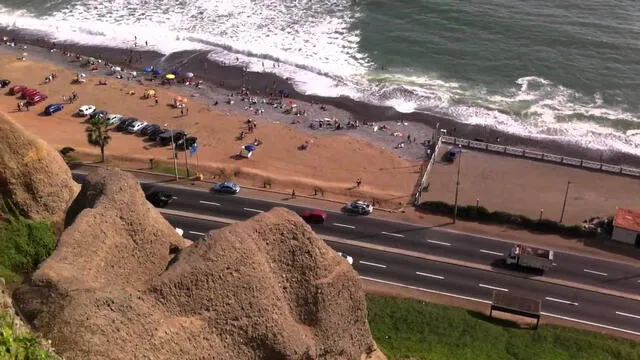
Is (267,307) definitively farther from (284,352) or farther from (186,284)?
(186,284)

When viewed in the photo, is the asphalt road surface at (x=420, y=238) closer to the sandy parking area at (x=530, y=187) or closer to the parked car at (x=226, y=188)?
the parked car at (x=226, y=188)

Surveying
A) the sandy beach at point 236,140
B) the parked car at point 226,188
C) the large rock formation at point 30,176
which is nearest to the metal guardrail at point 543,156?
A: the sandy beach at point 236,140

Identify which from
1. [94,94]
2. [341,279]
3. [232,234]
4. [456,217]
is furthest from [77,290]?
[94,94]

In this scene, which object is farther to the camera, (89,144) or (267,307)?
(89,144)

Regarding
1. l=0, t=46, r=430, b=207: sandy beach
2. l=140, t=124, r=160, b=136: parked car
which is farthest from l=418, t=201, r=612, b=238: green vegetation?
l=140, t=124, r=160, b=136: parked car

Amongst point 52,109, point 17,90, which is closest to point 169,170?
point 52,109

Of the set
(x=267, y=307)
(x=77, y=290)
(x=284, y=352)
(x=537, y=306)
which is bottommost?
(x=537, y=306)
